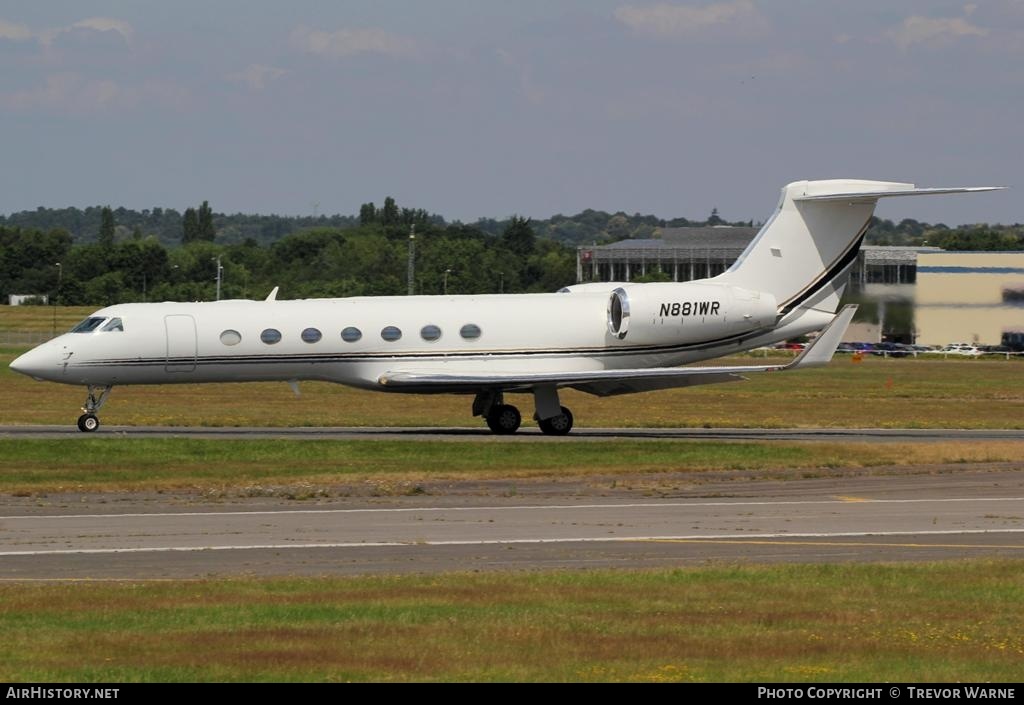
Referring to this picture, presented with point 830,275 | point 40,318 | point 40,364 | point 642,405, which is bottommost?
point 642,405

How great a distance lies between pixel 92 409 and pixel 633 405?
62.9ft

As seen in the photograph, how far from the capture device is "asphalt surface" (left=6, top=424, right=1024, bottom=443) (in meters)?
32.7

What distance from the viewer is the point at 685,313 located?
113 ft

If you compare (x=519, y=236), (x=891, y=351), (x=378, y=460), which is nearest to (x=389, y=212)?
(x=519, y=236)

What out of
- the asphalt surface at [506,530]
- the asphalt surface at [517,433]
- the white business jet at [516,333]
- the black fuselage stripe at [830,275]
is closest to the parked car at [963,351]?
the asphalt surface at [517,433]

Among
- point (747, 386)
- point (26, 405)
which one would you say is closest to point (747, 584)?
point (26, 405)

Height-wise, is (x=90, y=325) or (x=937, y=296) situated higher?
(x=937, y=296)

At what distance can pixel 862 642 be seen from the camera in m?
12.6

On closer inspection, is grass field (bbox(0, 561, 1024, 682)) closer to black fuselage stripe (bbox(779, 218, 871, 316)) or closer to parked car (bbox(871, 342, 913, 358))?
black fuselage stripe (bbox(779, 218, 871, 316))

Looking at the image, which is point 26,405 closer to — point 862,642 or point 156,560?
point 156,560

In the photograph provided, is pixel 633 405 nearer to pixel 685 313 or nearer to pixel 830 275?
pixel 830 275

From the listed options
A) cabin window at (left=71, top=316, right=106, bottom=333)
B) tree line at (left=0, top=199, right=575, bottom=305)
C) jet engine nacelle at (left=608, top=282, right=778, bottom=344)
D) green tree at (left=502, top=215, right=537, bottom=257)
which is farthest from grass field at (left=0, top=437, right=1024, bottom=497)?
green tree at (left=502, top=215, right=537, bottom=257)

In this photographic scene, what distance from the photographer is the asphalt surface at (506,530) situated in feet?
57.5

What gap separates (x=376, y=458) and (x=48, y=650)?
16.6m
